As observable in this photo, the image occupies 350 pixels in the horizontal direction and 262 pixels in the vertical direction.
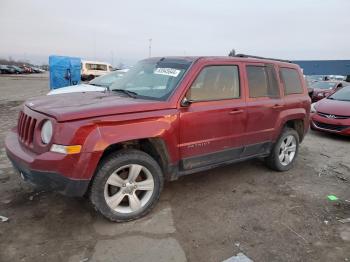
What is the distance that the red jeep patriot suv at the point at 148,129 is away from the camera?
3174mm

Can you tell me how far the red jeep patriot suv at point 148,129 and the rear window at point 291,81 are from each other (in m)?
0.13

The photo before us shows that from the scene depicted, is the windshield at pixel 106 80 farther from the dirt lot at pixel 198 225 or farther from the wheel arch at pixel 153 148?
the wheel arch at pixel 153 148

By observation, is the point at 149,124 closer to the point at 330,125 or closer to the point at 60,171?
the point at 60,171

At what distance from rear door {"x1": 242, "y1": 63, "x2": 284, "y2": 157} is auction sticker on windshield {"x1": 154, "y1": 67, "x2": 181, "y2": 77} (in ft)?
3.60

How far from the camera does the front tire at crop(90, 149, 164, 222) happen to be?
3373 millimetres

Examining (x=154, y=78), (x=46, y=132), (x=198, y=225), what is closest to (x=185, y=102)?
(x=154, y=78)

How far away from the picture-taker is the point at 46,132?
3.26m

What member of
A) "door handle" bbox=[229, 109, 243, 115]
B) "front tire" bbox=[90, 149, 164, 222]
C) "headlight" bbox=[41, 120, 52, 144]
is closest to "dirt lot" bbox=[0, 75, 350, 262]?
"front tire" bbox=[90, 149, 164, 222]

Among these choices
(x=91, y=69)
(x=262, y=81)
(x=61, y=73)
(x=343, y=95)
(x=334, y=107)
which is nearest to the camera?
(x=262, y=81)

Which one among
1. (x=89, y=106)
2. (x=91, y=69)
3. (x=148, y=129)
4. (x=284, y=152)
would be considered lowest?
(x=284, y=152)

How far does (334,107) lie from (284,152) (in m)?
3.90

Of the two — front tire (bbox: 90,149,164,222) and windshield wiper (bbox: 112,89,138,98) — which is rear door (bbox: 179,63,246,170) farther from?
windshield wiper (bbox: 112,89,138,98)

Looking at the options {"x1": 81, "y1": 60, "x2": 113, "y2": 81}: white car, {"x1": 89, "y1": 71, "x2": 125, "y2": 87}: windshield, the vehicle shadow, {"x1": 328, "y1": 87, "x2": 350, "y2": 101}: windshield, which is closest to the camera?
the vehicle shadow

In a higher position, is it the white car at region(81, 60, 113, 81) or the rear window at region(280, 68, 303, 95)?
the rear window at region(280, 68, 303, 95)
